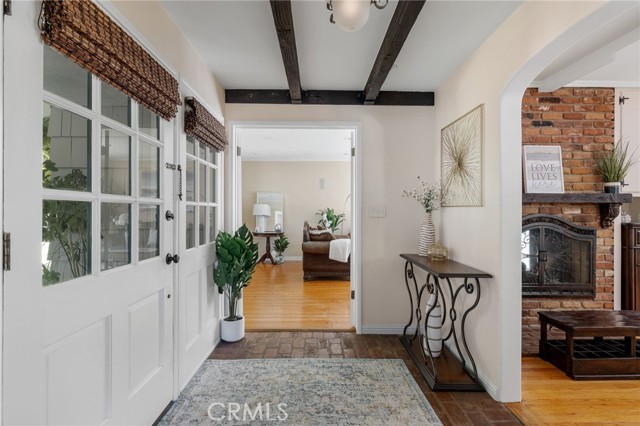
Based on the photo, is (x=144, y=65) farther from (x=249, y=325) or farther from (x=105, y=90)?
(x=249, y=325)

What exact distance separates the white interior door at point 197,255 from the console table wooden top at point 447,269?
1.71m

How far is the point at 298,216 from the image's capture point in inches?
322

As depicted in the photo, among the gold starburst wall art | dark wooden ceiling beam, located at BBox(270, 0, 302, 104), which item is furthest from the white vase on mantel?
dark wooden ceiling beam, located at BBox(270, 0, 302, 104)

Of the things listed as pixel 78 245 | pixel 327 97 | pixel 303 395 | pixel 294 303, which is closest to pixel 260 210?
pixel 294 303

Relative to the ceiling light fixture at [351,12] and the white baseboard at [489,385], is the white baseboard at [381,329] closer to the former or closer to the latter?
the white baseboard at [489,385]

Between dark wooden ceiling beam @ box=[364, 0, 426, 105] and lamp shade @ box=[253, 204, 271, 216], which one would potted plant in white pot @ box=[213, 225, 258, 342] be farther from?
lamp shade @ box=[253, 204, 271, 216]

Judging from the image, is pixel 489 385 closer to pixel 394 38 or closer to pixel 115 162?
pixel 394 38

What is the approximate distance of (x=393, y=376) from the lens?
8.21ft

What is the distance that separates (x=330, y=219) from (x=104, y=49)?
662 cm

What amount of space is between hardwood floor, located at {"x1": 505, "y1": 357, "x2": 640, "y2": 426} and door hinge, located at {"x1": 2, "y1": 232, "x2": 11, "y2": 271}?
2.55 metres

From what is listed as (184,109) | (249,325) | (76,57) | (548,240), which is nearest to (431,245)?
(548,240)

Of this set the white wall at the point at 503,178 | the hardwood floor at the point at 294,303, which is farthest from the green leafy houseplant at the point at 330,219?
the white wall at the point at 503,178

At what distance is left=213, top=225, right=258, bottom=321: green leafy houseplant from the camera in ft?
9.45

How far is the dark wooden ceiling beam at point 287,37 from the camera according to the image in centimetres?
177
